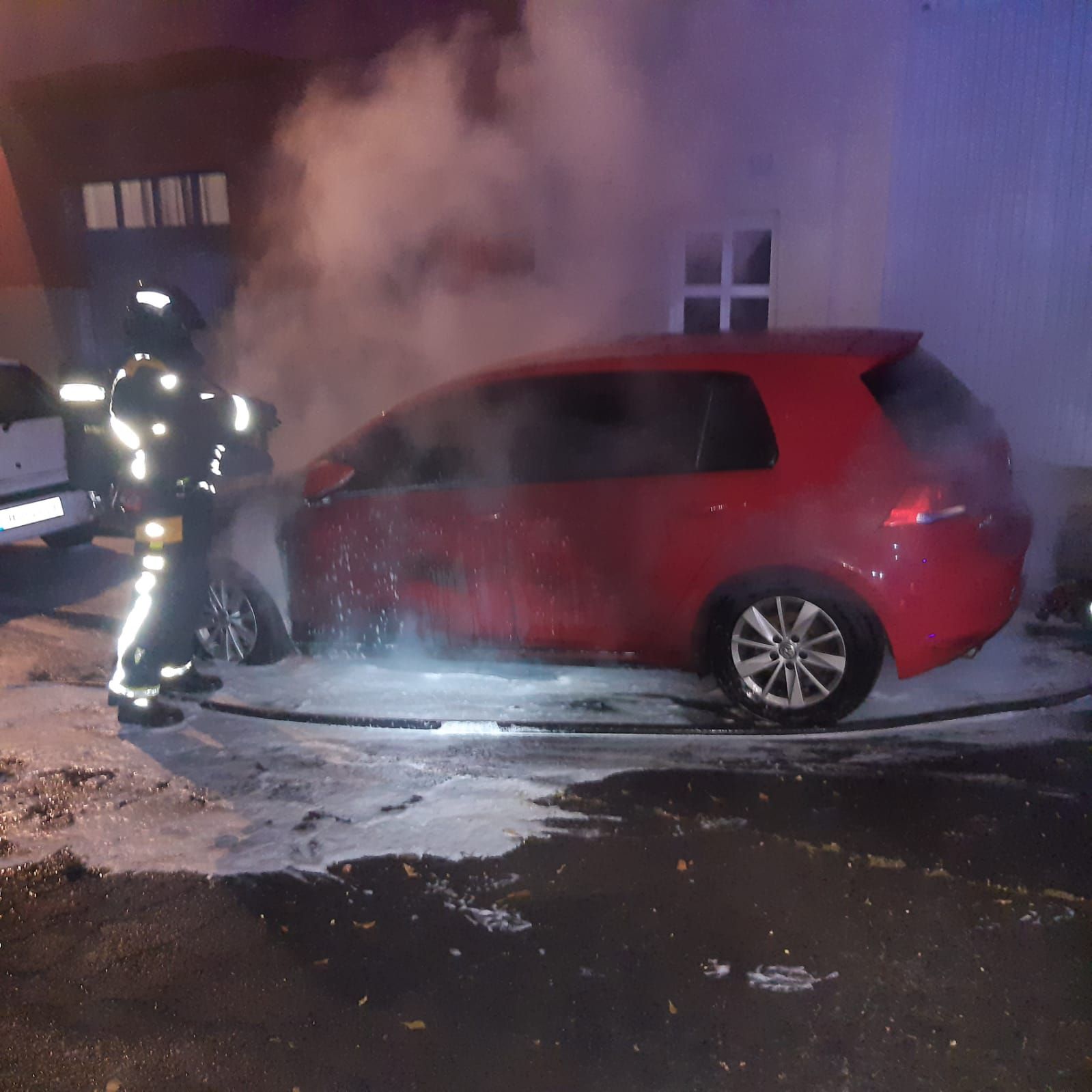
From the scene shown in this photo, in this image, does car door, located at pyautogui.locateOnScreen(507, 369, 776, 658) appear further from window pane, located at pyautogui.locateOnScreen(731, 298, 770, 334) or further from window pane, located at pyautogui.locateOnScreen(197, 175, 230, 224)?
window pane, located at pyautogui.locateOnScreen(197, 175, 230, 224)

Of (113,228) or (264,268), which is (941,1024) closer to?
(264,268)

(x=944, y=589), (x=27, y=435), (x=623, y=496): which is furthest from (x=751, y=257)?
(x=27, y=435)

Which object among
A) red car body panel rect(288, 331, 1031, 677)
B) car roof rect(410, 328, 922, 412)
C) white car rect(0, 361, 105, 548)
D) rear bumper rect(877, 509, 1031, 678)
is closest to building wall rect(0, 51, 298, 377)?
white car rect(0, 361, 105, 548)

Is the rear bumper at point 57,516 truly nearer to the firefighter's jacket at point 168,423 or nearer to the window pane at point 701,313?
the firefighter's jacket at point 168,423

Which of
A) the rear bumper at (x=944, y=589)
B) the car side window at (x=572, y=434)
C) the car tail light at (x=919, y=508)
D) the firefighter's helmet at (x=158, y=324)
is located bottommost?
the rear bumper at (x=944, y=589)

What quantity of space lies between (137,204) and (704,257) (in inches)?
237

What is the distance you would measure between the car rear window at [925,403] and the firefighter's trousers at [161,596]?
299 centimetres

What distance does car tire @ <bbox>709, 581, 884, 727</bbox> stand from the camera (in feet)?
13.1

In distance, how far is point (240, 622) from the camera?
498 cm

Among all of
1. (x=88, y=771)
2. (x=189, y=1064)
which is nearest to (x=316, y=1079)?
(x=189, y=1064)

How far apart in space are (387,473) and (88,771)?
1772mm

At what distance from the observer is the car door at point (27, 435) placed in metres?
6.52

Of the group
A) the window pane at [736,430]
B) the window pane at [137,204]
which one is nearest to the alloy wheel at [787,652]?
the window pane at [736,430]

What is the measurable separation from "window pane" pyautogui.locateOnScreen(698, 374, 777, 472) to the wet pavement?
1.32 meters
